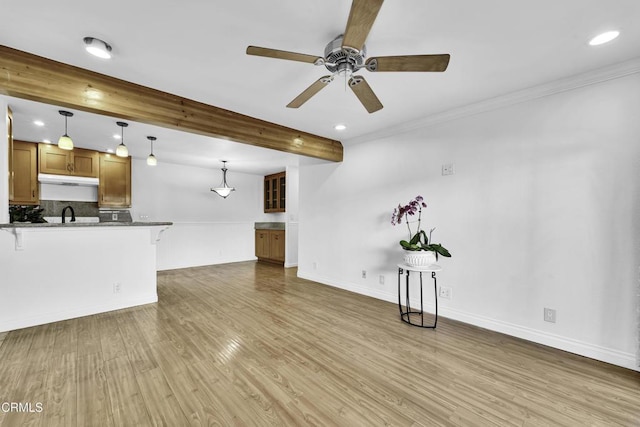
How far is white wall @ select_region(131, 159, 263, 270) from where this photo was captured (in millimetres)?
5770

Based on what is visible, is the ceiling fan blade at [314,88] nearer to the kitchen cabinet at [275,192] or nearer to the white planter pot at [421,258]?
the white planter pot at [421,258]

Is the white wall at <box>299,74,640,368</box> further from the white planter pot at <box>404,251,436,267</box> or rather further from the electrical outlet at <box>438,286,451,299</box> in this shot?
the white planter pot at <box>404,251,436,267</box>

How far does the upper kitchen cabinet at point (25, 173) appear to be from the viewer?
4164mm

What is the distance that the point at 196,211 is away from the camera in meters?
6.46

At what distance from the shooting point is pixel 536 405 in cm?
173

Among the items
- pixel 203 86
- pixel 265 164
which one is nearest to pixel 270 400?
pixel 203 86

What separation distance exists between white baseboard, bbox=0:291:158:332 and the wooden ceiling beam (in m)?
2.31

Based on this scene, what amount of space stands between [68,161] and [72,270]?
8.22ft

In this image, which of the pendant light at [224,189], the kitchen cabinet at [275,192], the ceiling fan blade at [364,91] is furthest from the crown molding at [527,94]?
the pendant light at [224,189]

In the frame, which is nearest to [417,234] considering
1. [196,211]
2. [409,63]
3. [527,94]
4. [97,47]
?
[527,94]

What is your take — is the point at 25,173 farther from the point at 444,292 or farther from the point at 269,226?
the point at 444,292

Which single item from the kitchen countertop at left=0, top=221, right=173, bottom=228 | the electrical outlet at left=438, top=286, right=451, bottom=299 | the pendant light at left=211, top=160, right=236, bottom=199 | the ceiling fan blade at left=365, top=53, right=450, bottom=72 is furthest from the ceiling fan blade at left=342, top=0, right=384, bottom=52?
the pendant light at left=211, top=160, right=236, bottom=199

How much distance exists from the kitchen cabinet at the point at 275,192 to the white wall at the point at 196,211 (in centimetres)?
23

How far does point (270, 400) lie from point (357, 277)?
2.67 metres
